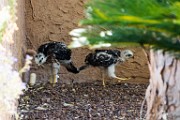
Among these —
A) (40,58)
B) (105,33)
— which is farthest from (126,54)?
(105,33)

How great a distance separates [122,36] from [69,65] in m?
4.24

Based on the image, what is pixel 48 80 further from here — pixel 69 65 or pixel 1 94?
pixel 1 94

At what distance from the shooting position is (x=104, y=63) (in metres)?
5.15

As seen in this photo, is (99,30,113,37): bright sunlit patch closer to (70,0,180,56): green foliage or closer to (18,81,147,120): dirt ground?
(70,0,180,56): green foliage

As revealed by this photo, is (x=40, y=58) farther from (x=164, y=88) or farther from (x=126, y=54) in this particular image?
(x=164, y=88)

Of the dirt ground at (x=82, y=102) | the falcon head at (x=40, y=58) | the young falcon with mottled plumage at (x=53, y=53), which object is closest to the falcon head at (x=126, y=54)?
the dirt ground at (x=82, y=102)

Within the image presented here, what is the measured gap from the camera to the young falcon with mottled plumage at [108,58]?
5.12 metres

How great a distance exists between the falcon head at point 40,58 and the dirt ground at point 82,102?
25 centimetres

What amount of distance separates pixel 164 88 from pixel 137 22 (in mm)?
621

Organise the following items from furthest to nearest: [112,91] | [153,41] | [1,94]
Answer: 1. [112,91]
2. [1,94]
3. [153,41]

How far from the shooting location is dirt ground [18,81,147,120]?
4.17m

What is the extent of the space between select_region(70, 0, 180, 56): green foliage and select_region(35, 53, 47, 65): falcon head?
3940 mm

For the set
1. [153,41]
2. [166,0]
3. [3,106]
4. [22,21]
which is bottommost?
[3,106]

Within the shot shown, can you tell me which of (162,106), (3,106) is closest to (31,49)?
(3,106)
